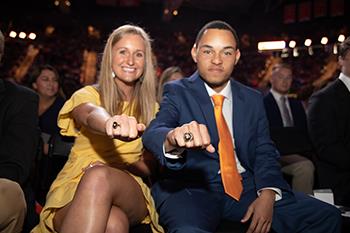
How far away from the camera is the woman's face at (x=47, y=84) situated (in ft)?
11.6

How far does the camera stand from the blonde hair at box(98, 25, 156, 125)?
1869mm

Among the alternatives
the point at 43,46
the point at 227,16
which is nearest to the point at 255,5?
the point at 227,16

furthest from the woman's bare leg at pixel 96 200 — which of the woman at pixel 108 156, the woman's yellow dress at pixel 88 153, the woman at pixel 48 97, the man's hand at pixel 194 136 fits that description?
the woman at pixel 48 97

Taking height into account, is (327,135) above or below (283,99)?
below

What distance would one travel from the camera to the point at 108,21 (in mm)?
11391

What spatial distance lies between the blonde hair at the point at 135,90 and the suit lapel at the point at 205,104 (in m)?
0.26

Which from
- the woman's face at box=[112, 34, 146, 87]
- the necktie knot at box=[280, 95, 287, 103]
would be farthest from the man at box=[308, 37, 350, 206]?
the necktie knot at box=[280, 95, 287, 103]

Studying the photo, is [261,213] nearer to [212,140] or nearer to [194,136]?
[212,140]

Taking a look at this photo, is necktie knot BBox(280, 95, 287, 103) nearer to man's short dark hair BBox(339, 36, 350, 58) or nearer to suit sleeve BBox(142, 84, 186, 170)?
man's short dark hair BBox(339, 36, 350, 58)

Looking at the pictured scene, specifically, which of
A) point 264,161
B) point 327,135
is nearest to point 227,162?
point 264,161

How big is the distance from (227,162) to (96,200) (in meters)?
0.60

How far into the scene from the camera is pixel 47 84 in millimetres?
3553

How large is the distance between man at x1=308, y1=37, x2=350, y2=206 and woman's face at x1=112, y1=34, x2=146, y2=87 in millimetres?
1184

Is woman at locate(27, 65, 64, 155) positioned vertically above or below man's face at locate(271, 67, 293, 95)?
below
